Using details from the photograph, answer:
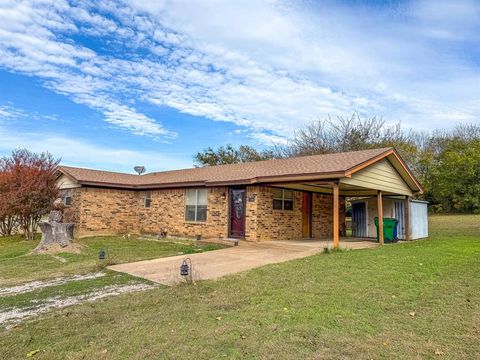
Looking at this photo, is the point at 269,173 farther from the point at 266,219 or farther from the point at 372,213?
the point at 372,213

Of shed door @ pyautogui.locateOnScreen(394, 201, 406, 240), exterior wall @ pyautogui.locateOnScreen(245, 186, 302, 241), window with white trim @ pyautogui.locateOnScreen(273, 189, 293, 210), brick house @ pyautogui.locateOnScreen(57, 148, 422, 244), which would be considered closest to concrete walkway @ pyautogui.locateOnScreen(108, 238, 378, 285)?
exterior wall @ pyautogui.locateOnScreen(245, 186, 302, 241)

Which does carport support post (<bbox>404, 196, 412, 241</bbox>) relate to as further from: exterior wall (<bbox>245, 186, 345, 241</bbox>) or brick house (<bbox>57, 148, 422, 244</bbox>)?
exterior wall (<bbox>245, 186, 345, 241</bbox>)

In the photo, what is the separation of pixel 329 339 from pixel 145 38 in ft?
38.2

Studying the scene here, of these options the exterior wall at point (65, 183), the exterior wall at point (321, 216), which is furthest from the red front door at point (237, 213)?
the exterior wall at point (65, 183)

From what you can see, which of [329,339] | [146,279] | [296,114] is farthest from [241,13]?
[296,114]

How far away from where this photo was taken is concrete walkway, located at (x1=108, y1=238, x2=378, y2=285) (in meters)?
7.63

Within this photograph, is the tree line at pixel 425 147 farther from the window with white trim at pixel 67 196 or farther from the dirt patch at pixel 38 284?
the dirt patch at pixel 38 284

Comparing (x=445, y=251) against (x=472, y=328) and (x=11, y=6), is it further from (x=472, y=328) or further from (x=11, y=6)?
(x=11, y=6)

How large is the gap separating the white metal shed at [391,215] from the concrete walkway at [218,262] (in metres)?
4.89

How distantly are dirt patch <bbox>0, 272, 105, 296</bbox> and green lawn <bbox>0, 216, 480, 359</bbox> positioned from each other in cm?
187

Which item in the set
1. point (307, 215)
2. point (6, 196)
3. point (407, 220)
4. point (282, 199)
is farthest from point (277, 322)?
point (6, 196)

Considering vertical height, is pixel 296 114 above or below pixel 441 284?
above

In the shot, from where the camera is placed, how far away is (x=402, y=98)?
2388 centimetres

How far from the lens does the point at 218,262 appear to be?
30.0 feet
